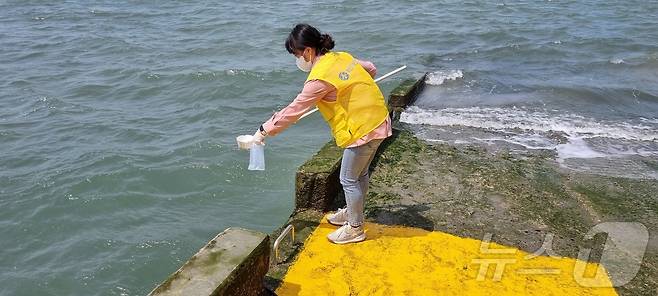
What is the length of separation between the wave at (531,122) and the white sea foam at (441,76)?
1.77 meters

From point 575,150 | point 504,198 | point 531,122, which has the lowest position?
point 531,122

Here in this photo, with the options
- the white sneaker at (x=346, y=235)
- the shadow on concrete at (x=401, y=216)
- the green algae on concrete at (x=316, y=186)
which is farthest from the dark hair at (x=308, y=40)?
the shadow on concrete at (x=401, y=216)

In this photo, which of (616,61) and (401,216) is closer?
(401,216)

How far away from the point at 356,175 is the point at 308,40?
1022 millimetres

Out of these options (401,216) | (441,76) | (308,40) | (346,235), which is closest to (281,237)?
(346,235)

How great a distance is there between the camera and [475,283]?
3.88 m

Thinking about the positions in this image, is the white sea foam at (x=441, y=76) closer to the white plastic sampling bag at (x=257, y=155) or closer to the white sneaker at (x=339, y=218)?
the white sneaker at (x=339, y=218)

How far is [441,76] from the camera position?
11.1m

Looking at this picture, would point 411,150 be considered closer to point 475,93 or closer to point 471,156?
point 471,156

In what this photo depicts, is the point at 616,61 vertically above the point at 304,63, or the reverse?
the point at 304,63

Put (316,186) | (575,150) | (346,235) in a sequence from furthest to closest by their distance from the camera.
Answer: (575,150)
(316,186)
(346,235)

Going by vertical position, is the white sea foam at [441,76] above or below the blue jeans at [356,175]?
below

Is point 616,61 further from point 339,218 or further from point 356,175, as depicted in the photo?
point 356,175

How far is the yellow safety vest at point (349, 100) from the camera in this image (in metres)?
3.75
